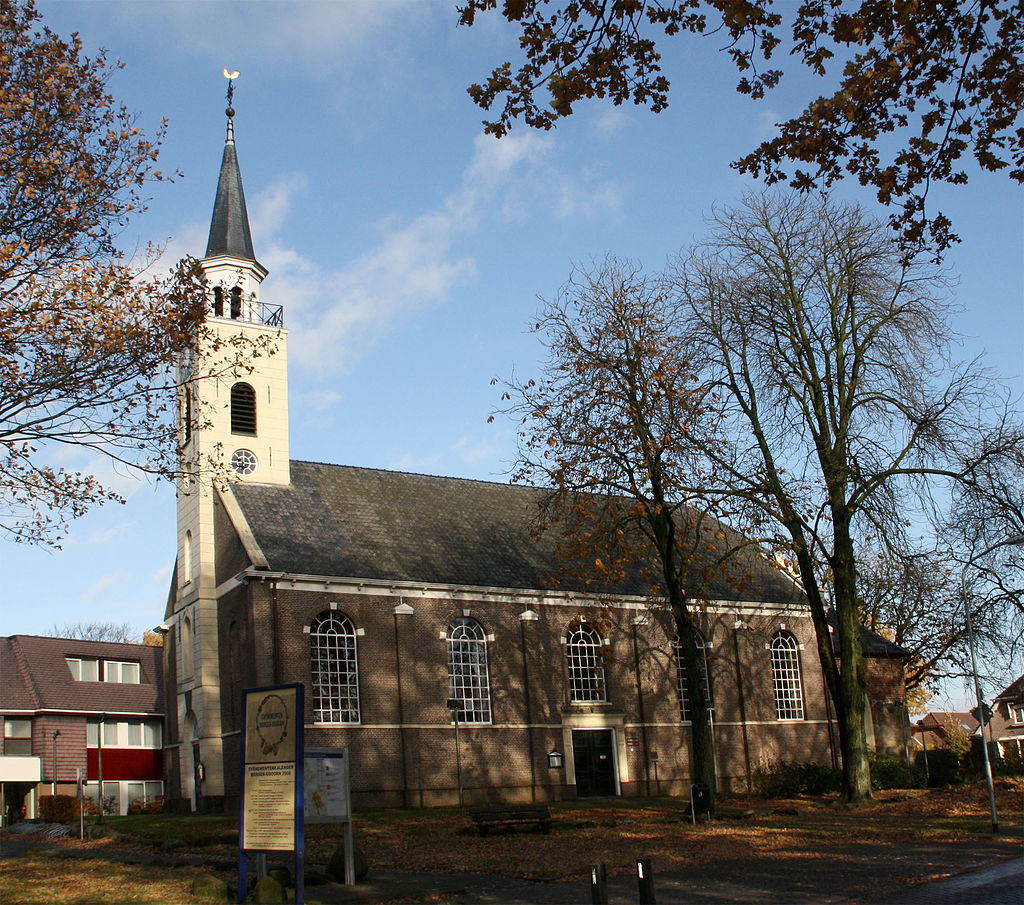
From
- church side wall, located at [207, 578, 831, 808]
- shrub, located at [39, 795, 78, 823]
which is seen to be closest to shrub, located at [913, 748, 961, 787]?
church side wall, located at [207, 578, 831, 808]

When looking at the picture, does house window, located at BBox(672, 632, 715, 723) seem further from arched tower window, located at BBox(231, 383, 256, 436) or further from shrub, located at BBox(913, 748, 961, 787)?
arched tower window, located at BBox(231, 383, 256, 436)

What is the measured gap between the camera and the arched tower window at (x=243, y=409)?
37.0 meters

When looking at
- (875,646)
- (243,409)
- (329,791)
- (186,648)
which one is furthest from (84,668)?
(329,791)

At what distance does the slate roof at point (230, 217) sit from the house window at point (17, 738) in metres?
24.0

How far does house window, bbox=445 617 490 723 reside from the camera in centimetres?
3509

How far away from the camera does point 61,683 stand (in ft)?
162

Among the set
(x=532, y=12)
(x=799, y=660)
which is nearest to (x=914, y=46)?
(x=532, y=12)

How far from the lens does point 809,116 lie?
9320 millimetres

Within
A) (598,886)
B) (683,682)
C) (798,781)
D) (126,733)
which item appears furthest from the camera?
(126,733)

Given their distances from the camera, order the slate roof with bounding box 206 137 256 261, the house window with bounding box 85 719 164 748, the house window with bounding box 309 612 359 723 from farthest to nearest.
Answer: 1. the house window with bounding box 85 719 164 748
2. the slate roof with bounding box 206 137 256 261
3. the house window with bounding box 309 612 359 723

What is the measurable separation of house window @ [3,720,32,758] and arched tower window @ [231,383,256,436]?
2069 cm

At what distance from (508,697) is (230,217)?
21444 mm

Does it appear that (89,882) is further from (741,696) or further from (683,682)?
(741,696)

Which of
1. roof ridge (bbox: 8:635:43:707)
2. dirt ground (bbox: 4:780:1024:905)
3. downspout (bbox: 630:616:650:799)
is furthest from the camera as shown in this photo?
roof ridge (bbox: 8:635:43:707)
